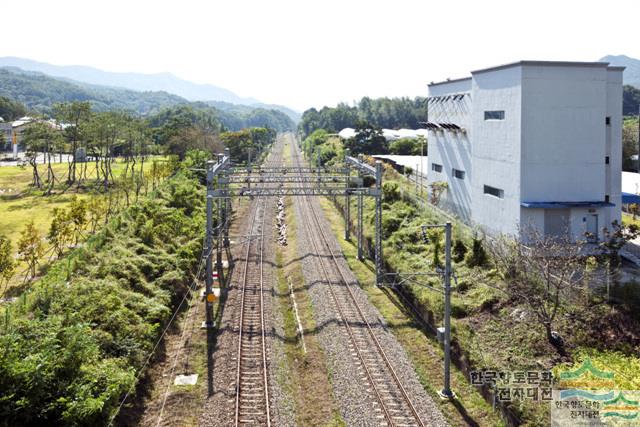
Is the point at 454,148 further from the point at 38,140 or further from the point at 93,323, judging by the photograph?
the point at 38,140

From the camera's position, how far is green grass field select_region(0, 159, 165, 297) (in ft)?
105

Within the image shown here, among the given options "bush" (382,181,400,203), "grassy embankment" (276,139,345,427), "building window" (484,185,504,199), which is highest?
"building window" (484,185,504,199)

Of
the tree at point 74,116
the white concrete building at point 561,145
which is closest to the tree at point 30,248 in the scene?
the white concrete building at point 561,145

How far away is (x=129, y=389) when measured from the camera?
1292cm

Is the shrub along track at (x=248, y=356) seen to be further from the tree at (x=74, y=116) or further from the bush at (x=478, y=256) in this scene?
the tree at (x=74, y=116)

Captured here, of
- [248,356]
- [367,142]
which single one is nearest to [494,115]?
[248,356]

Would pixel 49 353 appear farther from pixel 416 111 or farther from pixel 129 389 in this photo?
pixel 416 111

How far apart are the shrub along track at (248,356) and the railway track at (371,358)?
2.27 metres

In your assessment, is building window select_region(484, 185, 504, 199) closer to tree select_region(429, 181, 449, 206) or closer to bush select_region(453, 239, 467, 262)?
bush select_region(453, 239, 467, 262)

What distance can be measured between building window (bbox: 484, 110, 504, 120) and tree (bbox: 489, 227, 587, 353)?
837 cm

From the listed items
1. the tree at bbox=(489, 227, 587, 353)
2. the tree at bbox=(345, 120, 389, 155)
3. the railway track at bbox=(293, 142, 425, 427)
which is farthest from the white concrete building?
the tree at bbox=(345, 120, 389, 155)

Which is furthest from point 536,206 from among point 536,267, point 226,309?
point 226,309

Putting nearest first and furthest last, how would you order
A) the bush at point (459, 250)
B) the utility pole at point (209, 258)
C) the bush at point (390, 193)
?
the utility pole at point (209, 258)
the bush at point (459, 250)
the bush at point (390, 193)

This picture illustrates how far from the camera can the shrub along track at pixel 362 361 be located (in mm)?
12945
